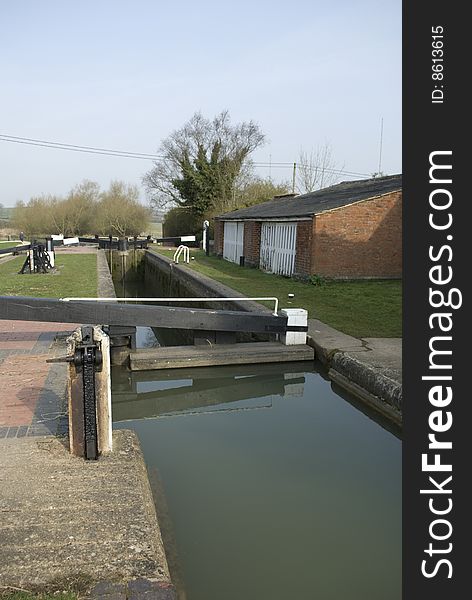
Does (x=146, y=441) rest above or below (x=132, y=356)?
below

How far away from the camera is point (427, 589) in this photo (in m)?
2.79

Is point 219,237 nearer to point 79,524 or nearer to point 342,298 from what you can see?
point 342,298

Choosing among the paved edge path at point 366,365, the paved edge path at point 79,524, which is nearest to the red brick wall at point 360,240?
the paved edge path at point 366,365

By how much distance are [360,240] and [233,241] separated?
31.6 feet

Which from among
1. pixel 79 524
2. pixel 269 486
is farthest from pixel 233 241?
pixel 79 524

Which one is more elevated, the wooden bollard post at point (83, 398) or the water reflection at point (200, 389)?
the wooden bollard post at point (83, 398)

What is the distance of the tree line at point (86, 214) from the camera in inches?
1822

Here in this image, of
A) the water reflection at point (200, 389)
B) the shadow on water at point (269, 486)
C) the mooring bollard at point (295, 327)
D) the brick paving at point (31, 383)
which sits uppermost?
the mooring bollard at point (295, 327)

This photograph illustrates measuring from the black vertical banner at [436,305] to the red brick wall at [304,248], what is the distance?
11.7m

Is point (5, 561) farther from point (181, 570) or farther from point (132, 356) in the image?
point (132, 356)

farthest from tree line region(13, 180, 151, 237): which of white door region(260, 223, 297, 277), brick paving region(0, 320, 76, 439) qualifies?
brick paving region(0, 320, 76, 439)

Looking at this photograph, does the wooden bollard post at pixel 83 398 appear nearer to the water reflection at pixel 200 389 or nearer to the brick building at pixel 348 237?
the water reflection at pixel 200 389

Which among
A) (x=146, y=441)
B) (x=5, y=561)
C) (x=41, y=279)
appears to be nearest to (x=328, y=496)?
(x=146, y=441)

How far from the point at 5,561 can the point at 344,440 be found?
3574 mm
